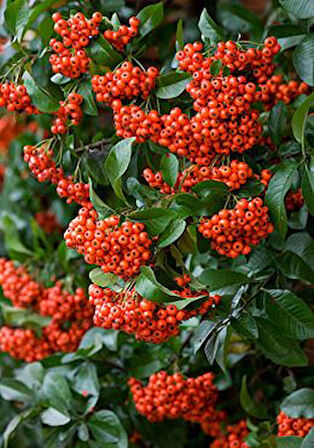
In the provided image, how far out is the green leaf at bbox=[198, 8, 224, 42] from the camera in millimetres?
907

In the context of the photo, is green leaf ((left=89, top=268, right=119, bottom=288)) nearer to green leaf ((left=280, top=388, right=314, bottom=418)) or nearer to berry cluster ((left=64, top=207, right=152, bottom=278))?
berry cluster ((left=64, top=207, right=152, bottom=278))

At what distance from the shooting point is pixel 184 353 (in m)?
1.16

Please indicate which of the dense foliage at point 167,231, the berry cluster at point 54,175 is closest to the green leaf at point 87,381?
the dense foliage at point 167,231

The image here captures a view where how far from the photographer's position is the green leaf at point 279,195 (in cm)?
84

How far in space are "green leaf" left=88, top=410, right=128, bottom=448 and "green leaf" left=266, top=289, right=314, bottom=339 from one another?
1.20 ft

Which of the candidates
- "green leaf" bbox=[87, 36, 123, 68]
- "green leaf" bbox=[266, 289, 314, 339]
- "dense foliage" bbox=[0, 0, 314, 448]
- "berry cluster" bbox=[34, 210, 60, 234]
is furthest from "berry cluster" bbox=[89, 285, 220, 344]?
"berry cluster" bbox=[34, 210, 60, 234]

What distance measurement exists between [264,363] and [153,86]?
60cm

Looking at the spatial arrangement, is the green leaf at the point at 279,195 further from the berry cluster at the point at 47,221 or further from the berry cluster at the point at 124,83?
the berry cluster at the point at 47,221

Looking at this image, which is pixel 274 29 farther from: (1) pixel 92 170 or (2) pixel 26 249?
(2) pixel 26 249

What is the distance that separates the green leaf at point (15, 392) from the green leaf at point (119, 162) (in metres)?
0.56

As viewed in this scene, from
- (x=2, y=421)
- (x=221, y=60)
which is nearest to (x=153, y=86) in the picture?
(x=221, y=60)

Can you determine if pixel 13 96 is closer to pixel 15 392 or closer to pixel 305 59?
pixel 305 59

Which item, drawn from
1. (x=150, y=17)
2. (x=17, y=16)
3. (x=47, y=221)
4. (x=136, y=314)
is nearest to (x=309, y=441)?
(x=136, y=314)

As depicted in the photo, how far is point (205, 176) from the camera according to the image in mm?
850
